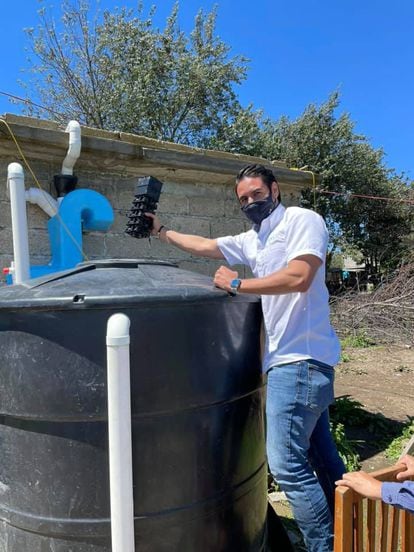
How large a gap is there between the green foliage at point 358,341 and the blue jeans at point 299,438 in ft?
28.8

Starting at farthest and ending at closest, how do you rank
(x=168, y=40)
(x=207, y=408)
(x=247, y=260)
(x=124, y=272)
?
(x=168, y=40) → (x=247, y=260) → (x=124, y=272) → (x=207, y=408)

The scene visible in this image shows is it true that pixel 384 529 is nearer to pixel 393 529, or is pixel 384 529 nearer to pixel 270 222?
pixel 393 529

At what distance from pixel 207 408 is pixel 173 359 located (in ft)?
0.82

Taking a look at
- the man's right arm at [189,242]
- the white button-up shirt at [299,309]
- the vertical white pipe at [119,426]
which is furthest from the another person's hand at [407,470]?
the man's right arm at [189,242]

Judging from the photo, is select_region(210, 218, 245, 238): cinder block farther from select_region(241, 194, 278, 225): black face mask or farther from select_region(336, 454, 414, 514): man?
select_region(336, 454, 414, 514): man

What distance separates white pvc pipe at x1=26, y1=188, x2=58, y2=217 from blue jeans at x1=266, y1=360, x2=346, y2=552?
2022 mm

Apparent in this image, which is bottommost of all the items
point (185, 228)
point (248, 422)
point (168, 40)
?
point (248, 422)

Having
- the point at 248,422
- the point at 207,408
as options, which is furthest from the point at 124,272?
the point at 248,422

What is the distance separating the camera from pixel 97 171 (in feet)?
12.2

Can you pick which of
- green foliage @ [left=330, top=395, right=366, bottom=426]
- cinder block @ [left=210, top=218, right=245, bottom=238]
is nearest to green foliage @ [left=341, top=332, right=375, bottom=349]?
green foliage @ [left=330, top=395, right=366, bottom=426]

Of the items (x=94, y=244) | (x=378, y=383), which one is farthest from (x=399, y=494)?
(x=378, y=383)

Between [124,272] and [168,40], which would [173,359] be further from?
[168,40]

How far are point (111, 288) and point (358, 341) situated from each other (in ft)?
32.2

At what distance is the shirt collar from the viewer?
7.89 feet
